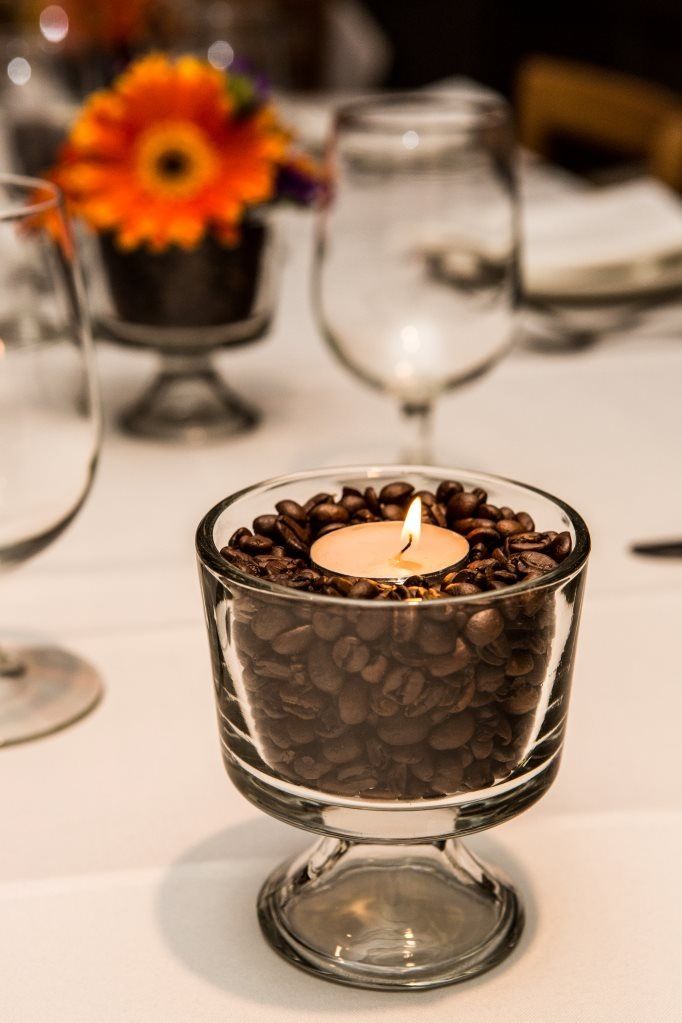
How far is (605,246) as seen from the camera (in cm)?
112

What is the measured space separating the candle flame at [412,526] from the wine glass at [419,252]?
1.39ft

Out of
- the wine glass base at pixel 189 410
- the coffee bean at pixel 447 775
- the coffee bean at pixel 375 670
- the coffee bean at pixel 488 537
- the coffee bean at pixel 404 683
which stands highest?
the coffee bean at pixel 488 537

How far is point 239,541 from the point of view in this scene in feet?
1.40

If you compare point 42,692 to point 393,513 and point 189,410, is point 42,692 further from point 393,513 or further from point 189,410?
point 189,410

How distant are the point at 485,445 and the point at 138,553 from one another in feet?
0.94

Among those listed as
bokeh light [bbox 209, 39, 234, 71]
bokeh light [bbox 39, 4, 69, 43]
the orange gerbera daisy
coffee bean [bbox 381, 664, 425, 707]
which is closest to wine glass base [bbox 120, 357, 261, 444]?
the orange gerbera daisy

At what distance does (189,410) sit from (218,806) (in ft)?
1.55

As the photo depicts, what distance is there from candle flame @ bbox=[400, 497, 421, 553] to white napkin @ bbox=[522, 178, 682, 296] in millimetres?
696

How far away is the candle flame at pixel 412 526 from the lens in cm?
43

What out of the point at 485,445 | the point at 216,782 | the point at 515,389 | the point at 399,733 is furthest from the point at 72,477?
the point at 515,389

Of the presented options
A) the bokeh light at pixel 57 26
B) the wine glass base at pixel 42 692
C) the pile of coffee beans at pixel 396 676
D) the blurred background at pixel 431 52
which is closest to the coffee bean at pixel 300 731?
the pile of coffee beans at pixel 396 676

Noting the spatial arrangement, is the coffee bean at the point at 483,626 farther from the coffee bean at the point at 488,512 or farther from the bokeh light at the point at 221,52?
the bokeh light at the point at 221,52

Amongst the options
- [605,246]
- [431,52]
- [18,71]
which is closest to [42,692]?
[605,246]

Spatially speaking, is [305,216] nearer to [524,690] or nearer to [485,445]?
[485,445]
